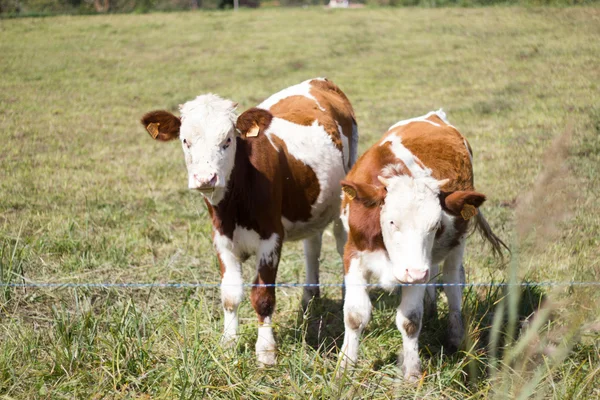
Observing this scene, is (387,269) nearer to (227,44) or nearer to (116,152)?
(116,152)

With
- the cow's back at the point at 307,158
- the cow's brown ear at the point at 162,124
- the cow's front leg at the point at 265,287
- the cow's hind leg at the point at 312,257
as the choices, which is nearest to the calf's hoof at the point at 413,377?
the cow's front leg at the point at 265,287

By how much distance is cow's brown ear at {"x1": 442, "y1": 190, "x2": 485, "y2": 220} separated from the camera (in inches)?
151

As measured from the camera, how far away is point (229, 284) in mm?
4695

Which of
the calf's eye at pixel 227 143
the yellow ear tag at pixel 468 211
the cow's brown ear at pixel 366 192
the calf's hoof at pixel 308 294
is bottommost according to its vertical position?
the calf's hoof at pixel 308 294

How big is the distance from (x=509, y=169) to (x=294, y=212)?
5.43m

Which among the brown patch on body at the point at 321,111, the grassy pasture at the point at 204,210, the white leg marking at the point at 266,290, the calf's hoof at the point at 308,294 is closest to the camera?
the grassy pasture at the point at 204,210

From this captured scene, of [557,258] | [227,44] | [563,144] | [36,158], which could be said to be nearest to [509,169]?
[557,258]

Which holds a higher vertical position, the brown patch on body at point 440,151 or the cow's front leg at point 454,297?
the brown patch on body at point 440,151

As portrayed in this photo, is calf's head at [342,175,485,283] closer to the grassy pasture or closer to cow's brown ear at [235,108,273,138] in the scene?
the grassy pasture

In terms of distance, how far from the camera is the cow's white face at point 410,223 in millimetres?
3639

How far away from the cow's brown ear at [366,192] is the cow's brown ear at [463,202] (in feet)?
1.28

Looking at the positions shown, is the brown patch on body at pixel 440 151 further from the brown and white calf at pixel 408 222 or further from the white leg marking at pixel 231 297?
the white leg marking at pixel 231 297

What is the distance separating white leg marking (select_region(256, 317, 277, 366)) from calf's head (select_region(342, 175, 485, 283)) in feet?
3.51

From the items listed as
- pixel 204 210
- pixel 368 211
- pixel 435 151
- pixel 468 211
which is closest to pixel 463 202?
pixel 468 211
